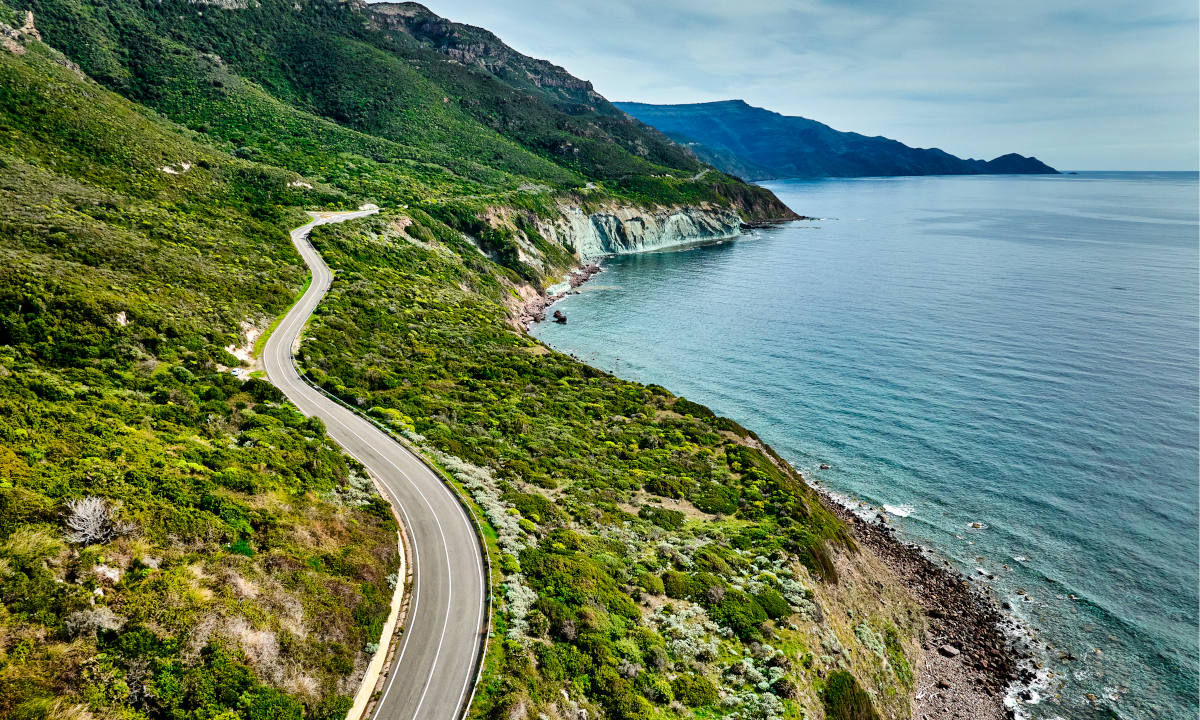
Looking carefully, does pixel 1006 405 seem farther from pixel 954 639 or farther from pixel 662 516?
pixel 662 516

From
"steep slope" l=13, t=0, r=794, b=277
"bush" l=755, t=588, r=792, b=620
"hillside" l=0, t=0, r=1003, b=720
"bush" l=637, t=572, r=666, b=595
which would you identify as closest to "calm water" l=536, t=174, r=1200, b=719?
"hillside" l=0, t=0, r=1003, b=720

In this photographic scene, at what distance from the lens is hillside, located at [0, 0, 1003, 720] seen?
639 inches

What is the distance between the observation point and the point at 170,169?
66.2 m

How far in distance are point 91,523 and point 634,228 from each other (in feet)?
509

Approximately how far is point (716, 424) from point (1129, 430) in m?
40.9

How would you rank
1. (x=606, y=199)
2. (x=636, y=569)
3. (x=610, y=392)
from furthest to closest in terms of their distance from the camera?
(x=606, y=199)
(x=610, y=392)
(x=636, y=569)

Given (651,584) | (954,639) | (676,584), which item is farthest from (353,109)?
(954,639)

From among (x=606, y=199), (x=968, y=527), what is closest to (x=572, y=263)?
(x=606, y=199)

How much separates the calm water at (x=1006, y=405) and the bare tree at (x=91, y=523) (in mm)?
44964

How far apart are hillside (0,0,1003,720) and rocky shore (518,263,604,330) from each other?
10155 millimetres

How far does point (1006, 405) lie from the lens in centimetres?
5781

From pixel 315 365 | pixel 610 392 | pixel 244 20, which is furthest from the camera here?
pixel 244 20

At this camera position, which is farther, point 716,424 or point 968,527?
point 716,424

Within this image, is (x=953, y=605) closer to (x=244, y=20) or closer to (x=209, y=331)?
(x=209, y=331)
